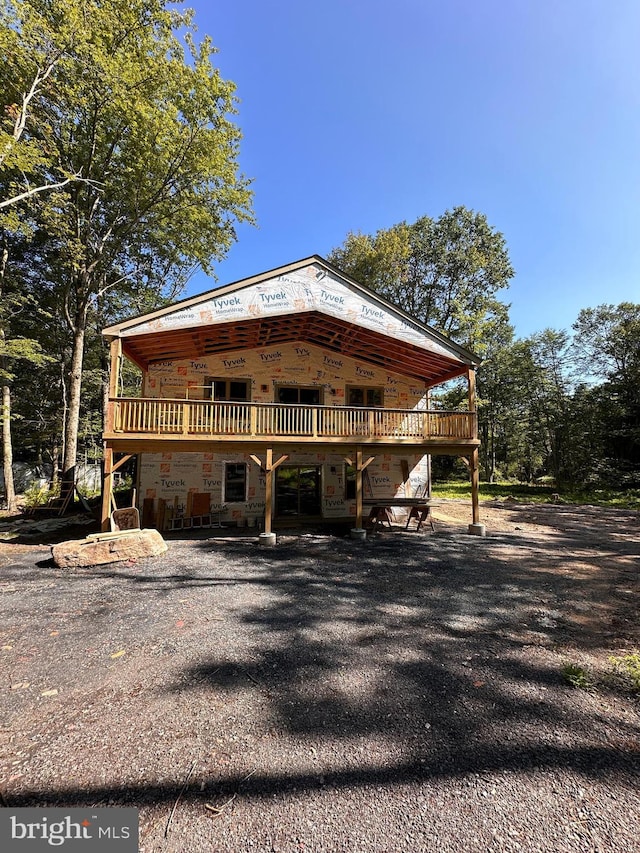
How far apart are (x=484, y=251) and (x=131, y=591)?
103 feet

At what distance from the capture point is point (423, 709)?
3.21m

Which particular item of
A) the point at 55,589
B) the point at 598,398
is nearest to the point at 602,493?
the point at 598,398

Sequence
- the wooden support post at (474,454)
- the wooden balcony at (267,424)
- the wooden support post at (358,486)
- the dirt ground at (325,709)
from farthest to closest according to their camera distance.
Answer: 1. the wooden support post at (474,454)
2. the wooden support post at (358,486)
3. the wooden balcony at (267,424)
4. the dirt ground at (325,709)

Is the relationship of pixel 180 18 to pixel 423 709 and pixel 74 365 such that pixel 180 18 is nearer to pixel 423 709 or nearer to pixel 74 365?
pixel 74 365

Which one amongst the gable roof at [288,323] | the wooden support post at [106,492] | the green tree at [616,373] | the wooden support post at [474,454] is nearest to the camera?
the wooden support post at [106,492]

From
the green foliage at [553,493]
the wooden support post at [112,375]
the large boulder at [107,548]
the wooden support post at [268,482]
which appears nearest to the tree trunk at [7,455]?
the wooden support post at [112,375]

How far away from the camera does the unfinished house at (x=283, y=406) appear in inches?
373

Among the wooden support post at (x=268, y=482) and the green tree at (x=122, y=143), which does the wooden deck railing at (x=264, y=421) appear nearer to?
the wooden support post at (x=268, y=482)

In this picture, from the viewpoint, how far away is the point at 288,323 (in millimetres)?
11719

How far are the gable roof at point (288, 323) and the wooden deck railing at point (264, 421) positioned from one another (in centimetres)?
186

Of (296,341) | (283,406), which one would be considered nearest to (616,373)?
(296,341)

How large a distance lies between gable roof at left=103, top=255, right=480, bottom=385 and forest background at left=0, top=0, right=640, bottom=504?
636cm

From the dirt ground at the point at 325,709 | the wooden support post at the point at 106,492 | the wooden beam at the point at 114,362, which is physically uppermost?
the wooden beam at the point at 114,362

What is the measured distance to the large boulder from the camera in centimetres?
708
